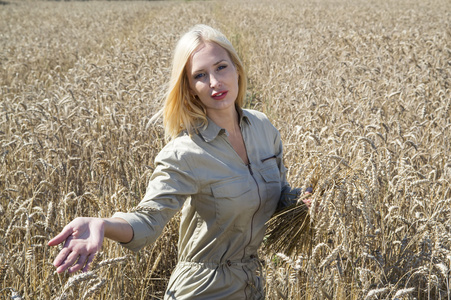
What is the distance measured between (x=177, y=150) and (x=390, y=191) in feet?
4.25

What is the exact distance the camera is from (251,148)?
7.29 ft

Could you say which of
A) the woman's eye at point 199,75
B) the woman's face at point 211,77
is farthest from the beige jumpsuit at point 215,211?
the woman's eye at point 199,75

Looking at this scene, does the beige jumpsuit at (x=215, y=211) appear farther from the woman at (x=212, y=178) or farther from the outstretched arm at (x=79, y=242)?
the outstretched arm at (x=79, y=242)

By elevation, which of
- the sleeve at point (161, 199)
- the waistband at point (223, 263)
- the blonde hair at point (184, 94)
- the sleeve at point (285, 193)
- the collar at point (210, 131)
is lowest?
the waistband at point (223, 263)

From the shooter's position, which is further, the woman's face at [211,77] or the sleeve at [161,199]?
the woman's face at [211,77]

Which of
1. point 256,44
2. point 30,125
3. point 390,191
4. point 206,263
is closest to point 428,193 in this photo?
point 390,191

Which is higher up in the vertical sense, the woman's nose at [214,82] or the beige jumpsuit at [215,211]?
the woman's nose at [214,82]

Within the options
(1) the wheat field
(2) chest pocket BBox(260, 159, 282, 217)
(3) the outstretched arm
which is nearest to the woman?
(2) chest pocket BBox(260, 159, 282, 217)

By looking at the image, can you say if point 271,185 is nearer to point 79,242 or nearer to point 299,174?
point 299,174

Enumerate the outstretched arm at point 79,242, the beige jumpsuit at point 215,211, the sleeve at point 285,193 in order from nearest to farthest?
the outstretched arm at point 79,242, the beige jumpsuit at point 215,211, the sleeve at point 285,193

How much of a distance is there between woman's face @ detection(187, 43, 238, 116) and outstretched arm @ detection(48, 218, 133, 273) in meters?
0.81

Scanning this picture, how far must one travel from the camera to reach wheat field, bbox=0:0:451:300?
206 centimetres

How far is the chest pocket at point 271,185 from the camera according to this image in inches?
86.0

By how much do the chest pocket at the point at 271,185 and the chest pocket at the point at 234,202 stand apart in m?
0.11
